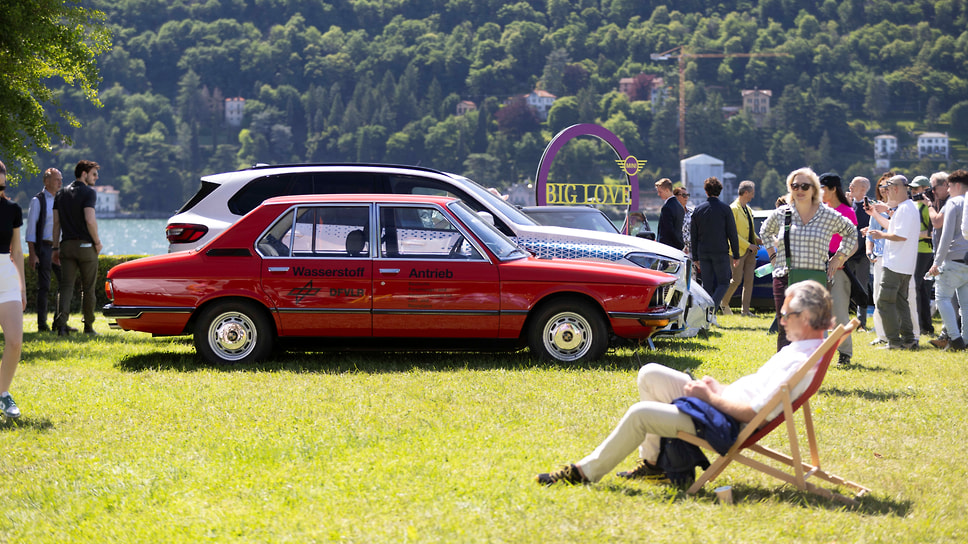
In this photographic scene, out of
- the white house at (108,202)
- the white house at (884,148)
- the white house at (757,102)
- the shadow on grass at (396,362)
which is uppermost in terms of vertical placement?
the white house at (757,102)

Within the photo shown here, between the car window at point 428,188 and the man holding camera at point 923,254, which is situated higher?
the car window at point 428,188

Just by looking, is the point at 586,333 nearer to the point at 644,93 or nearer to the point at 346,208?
the point at 346,208

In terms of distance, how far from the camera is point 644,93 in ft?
561

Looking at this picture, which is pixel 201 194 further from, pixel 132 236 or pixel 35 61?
pixel 132 236

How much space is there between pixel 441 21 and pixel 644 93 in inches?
1680

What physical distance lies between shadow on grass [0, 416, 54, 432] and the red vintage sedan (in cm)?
229

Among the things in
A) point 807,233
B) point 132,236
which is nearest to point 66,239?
point 807,233

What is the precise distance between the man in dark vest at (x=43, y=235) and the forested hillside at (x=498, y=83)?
443 ft

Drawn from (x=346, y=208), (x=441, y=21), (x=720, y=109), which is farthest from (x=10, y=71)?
(x=441, y=21)

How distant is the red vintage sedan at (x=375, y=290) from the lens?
8992 mm

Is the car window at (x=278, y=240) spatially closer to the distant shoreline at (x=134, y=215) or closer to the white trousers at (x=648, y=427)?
Answer: the white trousers at (x=648, y=427)

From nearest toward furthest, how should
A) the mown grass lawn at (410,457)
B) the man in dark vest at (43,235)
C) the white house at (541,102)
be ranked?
1. the mown grass lawn at (410,457)
2. the man in dark vest at (43,235)
3. the white house at (541,102)

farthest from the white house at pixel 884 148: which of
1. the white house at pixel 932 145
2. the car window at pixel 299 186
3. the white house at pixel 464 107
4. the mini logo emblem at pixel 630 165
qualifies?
the car window at pixel 299 186

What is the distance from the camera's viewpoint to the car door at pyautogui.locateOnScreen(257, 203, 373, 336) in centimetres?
901
